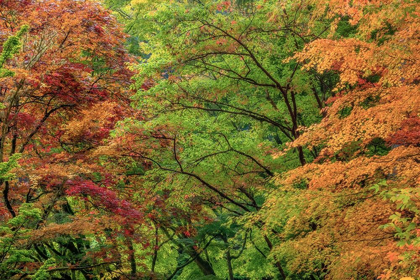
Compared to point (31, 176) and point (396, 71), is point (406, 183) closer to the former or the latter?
point (396, 71)

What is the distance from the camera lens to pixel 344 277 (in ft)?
25.1

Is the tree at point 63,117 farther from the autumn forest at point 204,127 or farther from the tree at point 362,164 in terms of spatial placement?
the tree at point 362,164

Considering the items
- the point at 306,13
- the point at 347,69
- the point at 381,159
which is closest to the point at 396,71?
the point at 347,69

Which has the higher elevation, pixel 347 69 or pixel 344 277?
pixel 347 69

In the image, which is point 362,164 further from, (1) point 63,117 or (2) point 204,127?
(1) point 63,117

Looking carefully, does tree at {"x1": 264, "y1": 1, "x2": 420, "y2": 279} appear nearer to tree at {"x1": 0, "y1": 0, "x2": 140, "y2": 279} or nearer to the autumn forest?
the autumn forest

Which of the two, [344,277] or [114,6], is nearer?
[344,277]

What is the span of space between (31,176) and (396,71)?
5.95 m

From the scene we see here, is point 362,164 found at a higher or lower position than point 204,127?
lower

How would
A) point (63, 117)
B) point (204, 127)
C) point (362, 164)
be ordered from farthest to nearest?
point (204, 127) → point (63, 117) → point (362, 164)

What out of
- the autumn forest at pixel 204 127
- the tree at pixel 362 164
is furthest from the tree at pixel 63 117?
the tree at pixel 362 164

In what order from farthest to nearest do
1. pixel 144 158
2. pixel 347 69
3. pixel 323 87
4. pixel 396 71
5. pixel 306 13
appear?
1. pixel 323 87
2. pixel 144 158
3. pixel 306 13
4. pixel 347 69
5. pixel 396 71

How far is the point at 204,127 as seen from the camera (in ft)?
33.7

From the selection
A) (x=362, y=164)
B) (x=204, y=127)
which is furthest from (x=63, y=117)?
(x=362, y=164)
